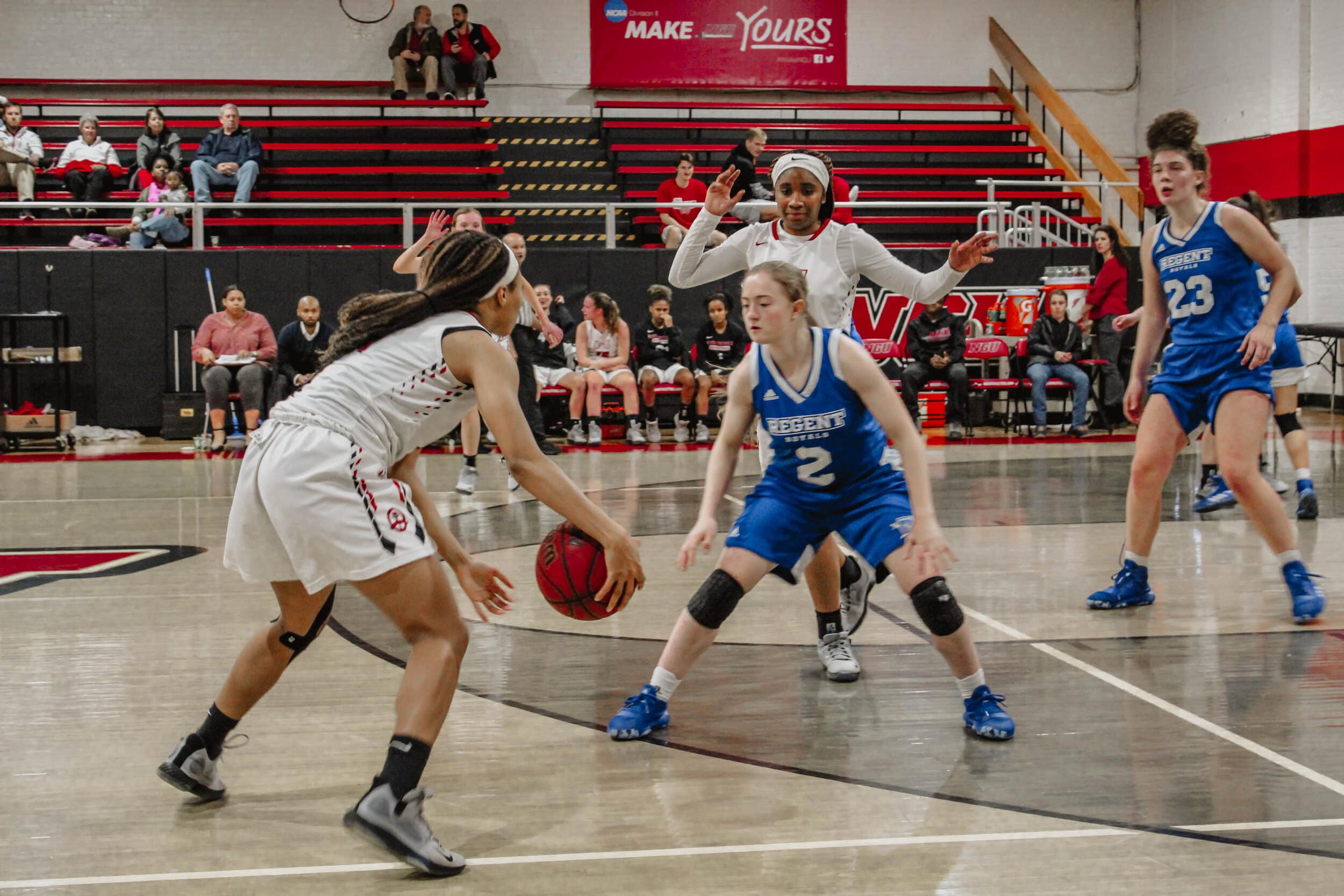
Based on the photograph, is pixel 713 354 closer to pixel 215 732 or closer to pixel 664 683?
pixel 664 683

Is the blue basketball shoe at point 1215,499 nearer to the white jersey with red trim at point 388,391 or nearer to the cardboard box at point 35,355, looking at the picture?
the white jersey with red trim at point 388,391

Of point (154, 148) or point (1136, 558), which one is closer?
point (1136, 558)

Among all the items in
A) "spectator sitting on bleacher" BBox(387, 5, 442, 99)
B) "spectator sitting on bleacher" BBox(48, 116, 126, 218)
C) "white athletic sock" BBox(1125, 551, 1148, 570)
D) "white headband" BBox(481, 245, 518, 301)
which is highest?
"spectator sitting on bleacher" BBox(387, 5, 442, 99)

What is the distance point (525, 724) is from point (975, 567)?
2.98 metres

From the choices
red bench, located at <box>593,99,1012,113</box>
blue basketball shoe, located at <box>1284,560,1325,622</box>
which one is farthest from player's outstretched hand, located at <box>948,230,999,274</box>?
red bench, located at <box>593,99,1012,113</box>

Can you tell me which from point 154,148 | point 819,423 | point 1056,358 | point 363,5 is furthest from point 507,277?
point 363,5

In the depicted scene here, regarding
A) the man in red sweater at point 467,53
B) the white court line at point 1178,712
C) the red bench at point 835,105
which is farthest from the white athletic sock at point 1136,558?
the red bench at point 835,105

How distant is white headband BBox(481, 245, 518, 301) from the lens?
120 inches

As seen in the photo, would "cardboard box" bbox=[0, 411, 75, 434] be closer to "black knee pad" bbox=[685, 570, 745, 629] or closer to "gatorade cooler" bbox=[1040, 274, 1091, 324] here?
"gatorade cooler" bbox=[1040, 274, 1091, 324]

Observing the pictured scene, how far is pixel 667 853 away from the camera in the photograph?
2857 mm

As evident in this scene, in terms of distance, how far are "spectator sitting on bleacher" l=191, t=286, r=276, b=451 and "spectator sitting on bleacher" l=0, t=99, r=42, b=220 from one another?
370 cm

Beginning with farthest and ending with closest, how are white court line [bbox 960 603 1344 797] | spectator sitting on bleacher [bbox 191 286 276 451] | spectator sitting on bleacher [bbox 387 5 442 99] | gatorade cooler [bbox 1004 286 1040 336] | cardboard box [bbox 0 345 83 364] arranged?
spectator sitting on bleacher [bbox 387 5 442 99]
gatorade cooler [bbox 1004 286 1040 336]
cardboard box [bbox 0 345 83 364]
spectator sitting on bleacher [bbox 191 286 276 451]
white court line [bbox 960 603 1344 797]

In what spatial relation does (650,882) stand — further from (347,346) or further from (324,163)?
(324,163)

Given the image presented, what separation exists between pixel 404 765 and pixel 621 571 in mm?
615
